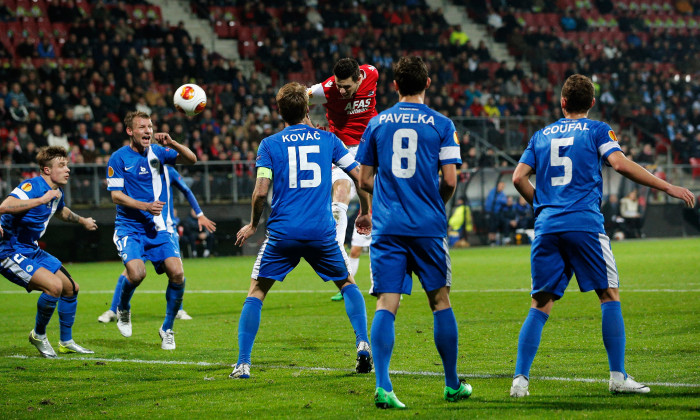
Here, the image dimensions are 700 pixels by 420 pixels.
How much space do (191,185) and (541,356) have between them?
16863 mm

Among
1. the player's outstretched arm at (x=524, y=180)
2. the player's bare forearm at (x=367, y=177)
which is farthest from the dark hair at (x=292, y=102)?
the player's outstretched arm at (x=524, y=180)

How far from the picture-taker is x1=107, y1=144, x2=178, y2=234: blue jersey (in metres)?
9.09

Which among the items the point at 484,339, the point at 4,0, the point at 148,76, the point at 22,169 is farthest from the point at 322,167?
the point at 4,0

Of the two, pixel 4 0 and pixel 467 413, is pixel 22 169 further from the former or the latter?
pixel 467 413

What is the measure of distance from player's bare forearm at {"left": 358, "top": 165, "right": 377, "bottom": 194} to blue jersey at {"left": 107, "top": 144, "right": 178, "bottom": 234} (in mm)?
3947

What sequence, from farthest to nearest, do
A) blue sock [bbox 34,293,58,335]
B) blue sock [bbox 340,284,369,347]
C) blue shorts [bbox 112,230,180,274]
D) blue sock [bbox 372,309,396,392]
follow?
blue shorts [bbox 112,230,180,274], blue sock [bbox 34,293,58,335], blue sock [bbox 340,284,369,347], blue sock [bbox 372,309,396,392]

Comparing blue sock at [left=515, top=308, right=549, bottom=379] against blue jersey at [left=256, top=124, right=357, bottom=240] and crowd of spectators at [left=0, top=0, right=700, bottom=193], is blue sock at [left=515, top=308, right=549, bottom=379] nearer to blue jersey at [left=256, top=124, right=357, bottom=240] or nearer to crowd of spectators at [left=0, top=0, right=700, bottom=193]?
blue jersey at [left=256, top=124, right=357, bottom=240]

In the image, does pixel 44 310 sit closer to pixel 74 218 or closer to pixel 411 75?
pixel 74 218

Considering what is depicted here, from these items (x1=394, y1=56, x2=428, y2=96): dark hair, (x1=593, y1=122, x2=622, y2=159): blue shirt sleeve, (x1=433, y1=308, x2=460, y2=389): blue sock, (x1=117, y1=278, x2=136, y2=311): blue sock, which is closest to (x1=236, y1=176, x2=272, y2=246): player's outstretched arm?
(x1=394, y1=56, x2=428, y2=96): dark hair

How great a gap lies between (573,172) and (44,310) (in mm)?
5239

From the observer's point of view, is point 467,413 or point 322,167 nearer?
point 467,413

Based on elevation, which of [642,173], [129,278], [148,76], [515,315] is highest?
[148,76]

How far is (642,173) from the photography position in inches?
223

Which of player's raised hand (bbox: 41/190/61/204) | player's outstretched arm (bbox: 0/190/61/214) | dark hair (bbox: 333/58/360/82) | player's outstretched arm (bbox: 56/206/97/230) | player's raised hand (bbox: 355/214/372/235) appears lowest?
player's outstretched arm (bbox: 56/206/97/230)
